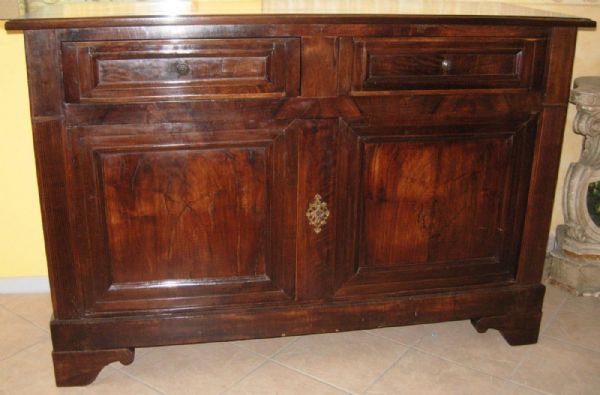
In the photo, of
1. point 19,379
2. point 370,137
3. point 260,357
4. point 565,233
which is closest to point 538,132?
point 370,137

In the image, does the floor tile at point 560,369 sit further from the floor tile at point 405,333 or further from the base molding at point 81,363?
the base molding at point 81,363

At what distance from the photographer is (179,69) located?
1.46 metres

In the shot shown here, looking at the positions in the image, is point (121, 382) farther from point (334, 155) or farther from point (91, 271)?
point (334, 155)

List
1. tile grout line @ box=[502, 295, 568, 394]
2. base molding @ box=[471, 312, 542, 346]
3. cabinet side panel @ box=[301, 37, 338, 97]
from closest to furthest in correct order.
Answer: cabinet side panel @ box=[301, 37, 338, 97] < tile grout line @ box=[502, 295, 568, 394] < base molding @ box=[471, 312, 542, 346]

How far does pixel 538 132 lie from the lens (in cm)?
172

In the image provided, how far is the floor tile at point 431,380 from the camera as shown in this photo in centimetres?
171

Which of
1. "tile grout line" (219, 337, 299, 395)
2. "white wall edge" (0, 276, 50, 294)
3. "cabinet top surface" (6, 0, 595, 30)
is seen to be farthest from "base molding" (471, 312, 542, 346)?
"white wall edge" (0, 276, 50, 294)

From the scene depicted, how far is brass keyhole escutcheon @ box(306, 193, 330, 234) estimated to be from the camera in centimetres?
164

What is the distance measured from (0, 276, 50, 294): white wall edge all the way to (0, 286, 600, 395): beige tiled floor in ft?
0.60

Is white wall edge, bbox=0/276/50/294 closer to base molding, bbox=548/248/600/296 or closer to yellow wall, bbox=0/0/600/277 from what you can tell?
yellow wall, bbox=0/0/600/277

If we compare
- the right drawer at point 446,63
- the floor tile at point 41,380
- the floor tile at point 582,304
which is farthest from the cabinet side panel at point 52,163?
the floor tile at point 582,304

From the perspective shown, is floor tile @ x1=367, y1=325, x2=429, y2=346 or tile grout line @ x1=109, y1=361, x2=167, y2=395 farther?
floor tile @ x1=367, y1=325, x2=429, y2=346

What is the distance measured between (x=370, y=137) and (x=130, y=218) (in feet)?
2.05

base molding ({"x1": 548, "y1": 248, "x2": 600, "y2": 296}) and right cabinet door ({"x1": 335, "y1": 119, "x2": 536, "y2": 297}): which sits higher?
right cabinet door ({"x1": 335, "y1": 119, "x2": 536, "y2": 297})
